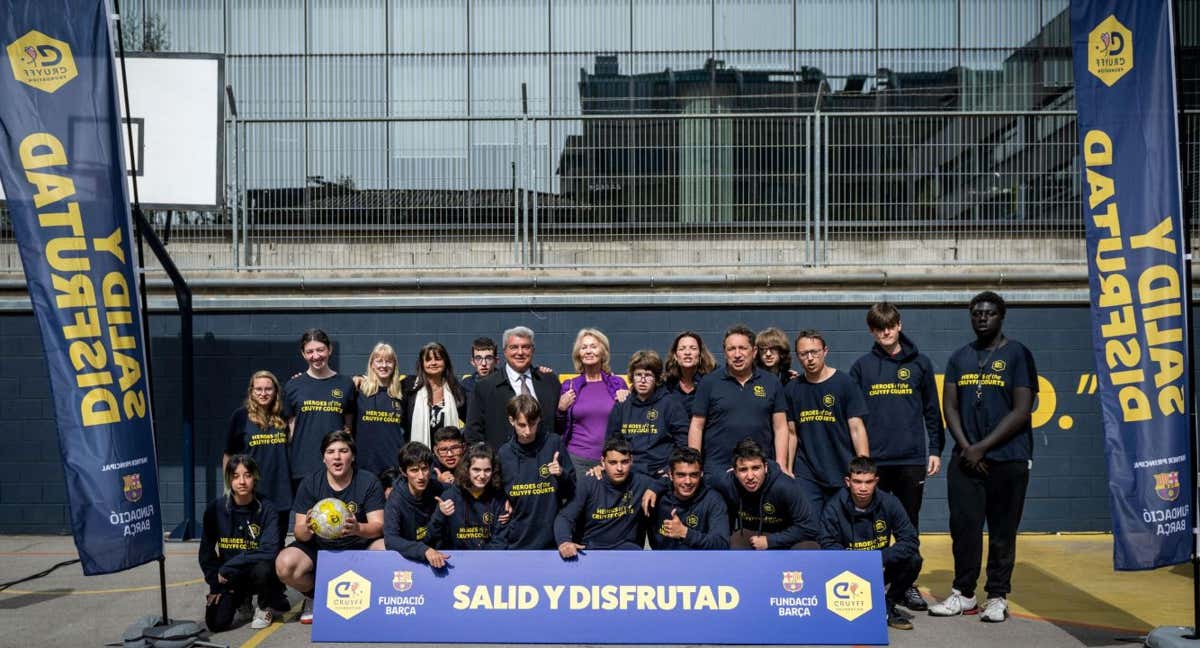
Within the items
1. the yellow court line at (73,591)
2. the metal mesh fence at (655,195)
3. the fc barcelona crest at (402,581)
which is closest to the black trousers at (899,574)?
the fc barcelona crest at (402,581)

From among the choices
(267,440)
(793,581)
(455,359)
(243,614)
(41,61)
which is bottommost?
(243,614)

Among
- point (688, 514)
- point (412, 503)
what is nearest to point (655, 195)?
point (688, 514)

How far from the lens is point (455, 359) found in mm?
10445

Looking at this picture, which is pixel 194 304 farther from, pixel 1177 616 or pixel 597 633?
pixel 1177 616

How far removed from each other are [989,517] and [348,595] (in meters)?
3.82

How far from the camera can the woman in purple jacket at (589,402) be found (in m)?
7.60

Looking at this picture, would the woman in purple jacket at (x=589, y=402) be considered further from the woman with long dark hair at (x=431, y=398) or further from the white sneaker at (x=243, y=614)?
the white sneaker at (x=243, y=614)

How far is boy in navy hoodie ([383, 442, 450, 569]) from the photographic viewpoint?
6.62 m

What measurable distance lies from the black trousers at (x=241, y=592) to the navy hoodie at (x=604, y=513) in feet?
5.82

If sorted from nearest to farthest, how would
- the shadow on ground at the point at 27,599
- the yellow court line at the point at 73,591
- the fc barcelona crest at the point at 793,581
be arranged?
1. the fc barcelona crest at the point at 793,581
2. the shadow on ground at the point at 27,599
3. the yellow court line at the point at 73,591

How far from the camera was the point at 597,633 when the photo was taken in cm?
616

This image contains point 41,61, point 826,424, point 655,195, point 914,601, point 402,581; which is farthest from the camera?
point 655,195

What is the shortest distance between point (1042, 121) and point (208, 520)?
26.4ft

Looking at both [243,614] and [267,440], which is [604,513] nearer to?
[243,614]
